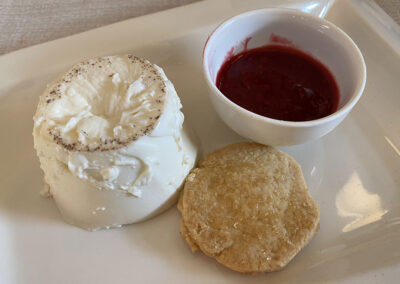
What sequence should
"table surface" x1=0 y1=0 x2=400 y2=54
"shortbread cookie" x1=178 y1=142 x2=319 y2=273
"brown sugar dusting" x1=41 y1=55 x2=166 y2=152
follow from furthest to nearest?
"table surface" x1=0 y1=0 x2=400 y2=54
"shortbread cookie" x1=178 y1=142 x2=319 y2=273
"brown sugar dusting" x1=41 y1=55 x2=166 y2=152

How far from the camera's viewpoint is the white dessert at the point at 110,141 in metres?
0.92

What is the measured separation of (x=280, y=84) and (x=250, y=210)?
1.33 ft

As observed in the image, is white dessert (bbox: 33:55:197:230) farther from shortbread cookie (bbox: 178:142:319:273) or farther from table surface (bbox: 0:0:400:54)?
table surface (bbox: 0:0:400:54)

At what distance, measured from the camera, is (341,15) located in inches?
54.0

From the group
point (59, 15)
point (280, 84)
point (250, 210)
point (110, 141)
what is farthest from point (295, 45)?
point (59, 15)

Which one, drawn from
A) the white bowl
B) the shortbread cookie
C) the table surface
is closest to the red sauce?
the white bowl

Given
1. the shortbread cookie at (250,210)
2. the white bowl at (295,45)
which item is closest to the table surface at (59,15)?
the white bowl at (295,45)

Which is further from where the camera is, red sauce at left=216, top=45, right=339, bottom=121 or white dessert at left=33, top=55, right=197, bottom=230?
red sauce at left=216, top=45, right=339, bottom=121

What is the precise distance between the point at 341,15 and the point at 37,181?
1250 millimetres

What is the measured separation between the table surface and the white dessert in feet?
1.89

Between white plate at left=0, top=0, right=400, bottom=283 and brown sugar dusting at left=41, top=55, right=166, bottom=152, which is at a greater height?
brown sugar dusting at left=41, top=55, right=166, bottom=152

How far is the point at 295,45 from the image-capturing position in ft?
4.05

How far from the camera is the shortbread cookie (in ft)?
3.29

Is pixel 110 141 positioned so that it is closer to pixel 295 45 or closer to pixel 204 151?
pixel 204 151
